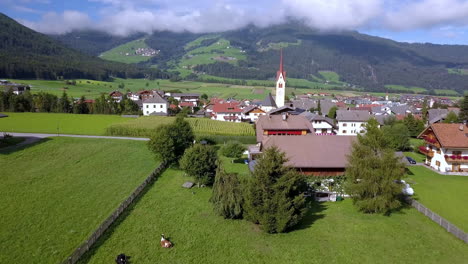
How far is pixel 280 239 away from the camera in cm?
2125

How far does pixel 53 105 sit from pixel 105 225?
7081 centimetres

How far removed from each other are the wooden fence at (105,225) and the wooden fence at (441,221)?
23.4m

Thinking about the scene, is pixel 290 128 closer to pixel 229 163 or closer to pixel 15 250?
pixel 229 163

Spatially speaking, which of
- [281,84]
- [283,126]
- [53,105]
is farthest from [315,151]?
[53,105]

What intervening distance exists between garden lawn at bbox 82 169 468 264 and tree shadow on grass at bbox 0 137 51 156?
2457cm

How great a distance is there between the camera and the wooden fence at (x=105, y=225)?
58.2 ft

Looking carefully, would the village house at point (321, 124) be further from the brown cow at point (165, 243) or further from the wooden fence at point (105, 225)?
the brown cow at point (165, 243)

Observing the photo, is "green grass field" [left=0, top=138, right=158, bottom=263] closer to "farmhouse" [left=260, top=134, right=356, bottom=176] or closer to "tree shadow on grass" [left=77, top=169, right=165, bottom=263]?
"tree shadow on grass" [left=77, top=169, right=165, bottom=263]

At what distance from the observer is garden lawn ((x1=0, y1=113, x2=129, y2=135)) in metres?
56.5

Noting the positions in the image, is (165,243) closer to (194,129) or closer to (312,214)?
(312,214)

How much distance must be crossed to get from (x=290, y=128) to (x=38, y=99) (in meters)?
65.9

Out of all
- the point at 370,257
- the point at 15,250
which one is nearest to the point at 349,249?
the point at 370,257

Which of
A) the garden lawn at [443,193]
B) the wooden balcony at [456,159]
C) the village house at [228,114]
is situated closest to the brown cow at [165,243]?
the garden lawn at [443,193]

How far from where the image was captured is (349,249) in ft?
65.4
